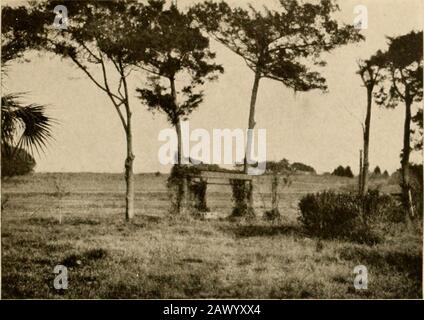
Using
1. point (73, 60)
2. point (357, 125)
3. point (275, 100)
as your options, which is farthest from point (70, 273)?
point (357, 125)

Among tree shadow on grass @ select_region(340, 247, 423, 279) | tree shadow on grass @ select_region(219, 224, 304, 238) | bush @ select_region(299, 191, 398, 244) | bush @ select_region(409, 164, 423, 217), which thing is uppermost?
bush @ select_region(409, 164, 423, 217)

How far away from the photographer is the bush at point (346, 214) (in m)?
9.57

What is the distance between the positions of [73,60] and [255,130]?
351cm

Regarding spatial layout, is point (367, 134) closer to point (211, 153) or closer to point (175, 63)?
point (211, 153)

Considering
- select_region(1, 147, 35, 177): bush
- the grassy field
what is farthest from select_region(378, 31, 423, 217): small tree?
select_region(1, 147, 35, 177): bush

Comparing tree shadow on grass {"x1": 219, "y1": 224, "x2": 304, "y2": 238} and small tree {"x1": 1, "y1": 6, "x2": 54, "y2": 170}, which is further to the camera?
tree shadow on grass {"x1": 219, "y1": 224, "x2": 304, "y2": 238}

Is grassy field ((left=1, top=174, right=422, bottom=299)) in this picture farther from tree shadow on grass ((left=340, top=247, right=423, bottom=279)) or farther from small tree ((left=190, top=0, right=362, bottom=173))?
small tree ((left=190, top=0, right=362, bottom=173))

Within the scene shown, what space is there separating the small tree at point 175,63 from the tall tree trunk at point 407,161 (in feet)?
10.9

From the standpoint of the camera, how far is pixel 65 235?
9102 millimetres

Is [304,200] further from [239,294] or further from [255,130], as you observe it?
[239,294]

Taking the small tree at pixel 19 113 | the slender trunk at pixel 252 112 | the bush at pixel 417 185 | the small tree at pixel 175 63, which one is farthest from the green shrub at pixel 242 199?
the small tree at pixel 19 113

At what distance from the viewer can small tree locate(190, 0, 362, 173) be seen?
29.4 feet

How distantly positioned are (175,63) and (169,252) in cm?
Result: 356

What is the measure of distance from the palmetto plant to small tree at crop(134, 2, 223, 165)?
205cm
